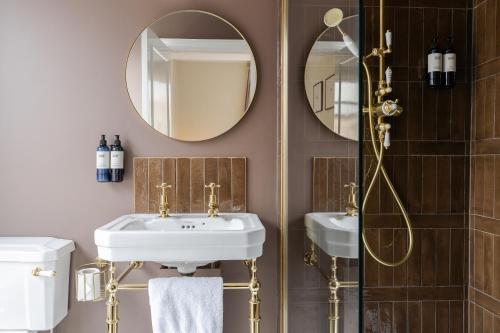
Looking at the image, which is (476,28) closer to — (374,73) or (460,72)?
(460,72)

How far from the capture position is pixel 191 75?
1987 millimetres

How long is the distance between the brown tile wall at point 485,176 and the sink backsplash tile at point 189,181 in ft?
3.76

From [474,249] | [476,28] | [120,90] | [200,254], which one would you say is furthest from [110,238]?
[476,28]

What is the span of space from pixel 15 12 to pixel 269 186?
1.51 m

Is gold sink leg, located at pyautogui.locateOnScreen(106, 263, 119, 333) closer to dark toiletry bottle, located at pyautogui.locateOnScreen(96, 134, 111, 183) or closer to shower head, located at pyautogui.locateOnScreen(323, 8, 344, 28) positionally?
dark toiletry bottle, located at pyautogui.locateOnScreen(96, 134, 111, 183)

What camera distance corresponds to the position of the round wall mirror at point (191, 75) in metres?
1.98

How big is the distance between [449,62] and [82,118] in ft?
5.88

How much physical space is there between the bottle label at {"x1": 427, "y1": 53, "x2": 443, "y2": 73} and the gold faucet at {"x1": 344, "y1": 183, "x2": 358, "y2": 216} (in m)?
1.28

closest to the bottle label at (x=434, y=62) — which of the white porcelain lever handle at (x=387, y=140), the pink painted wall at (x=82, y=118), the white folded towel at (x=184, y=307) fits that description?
the white porcelain lever handle at (x=387, y=140)

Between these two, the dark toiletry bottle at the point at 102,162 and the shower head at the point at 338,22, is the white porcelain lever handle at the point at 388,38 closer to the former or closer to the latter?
the shower head at the point at 338,22

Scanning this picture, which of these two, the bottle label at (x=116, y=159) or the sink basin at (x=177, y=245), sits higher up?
the bottle label at (x=116, y=159)

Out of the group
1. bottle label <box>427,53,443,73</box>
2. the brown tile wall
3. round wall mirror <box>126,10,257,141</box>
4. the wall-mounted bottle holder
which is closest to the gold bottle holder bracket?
the wall-mounted bottle holder

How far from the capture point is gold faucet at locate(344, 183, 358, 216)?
0.88 meters

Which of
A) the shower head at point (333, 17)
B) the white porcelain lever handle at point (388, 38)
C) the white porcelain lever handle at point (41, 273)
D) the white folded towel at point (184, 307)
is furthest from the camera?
the white porcelain lever handle at point (388, 38)
